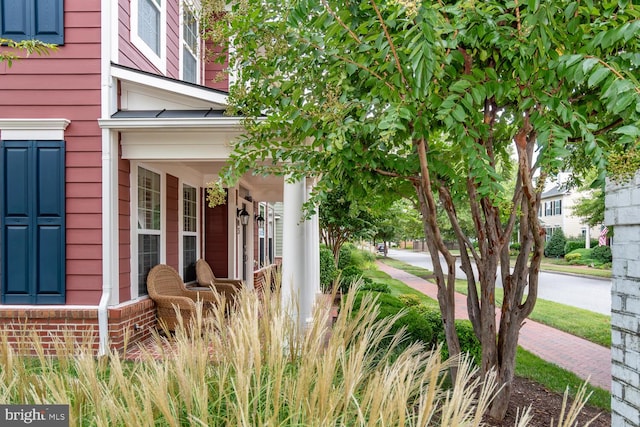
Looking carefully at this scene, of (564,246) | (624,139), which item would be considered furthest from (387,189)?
(564,246)

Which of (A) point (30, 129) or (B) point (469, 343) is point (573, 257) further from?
(A) point (30, 129)

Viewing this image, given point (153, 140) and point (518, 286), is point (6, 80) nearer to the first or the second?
point (153, 140)

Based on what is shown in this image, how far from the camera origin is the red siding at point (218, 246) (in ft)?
28.2

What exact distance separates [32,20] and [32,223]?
2386 mm

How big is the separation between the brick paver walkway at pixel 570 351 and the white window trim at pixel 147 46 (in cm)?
727

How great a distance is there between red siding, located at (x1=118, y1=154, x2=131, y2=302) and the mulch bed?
427cm

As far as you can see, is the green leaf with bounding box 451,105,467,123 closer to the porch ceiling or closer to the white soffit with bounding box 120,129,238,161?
the porch ceiling

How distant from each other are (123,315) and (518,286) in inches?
169

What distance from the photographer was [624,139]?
5.73 ft

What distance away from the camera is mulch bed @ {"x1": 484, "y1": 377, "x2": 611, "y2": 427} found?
10.6 feet

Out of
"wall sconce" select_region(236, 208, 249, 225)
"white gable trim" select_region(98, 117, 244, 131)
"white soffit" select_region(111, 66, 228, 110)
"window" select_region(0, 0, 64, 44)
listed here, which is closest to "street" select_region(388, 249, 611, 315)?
"wall sconce" select_region(236, 208, 249, 225)

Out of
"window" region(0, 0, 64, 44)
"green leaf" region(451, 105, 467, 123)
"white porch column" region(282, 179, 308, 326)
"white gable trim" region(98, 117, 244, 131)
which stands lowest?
"white porch column" region(282, 179, 308, 326)

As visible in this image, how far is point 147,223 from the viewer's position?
5.82m

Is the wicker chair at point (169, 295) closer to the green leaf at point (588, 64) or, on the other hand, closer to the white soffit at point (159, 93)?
the white soffit at point (159, 93)
